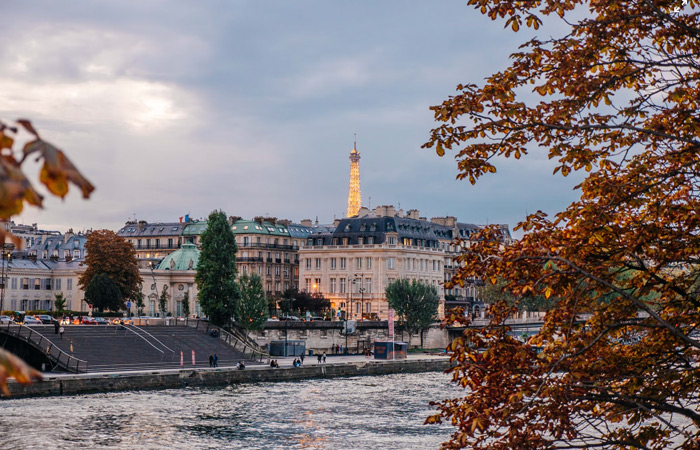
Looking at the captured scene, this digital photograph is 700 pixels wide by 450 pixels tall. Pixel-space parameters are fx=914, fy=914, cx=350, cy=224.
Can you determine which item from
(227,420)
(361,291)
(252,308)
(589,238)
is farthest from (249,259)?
(589,238)

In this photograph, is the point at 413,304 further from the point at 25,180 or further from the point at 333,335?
the point at 25,180

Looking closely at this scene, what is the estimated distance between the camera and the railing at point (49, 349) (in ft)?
198

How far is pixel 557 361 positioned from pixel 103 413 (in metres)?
38.9

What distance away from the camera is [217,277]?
86.8 m

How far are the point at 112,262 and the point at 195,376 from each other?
36.3 metres

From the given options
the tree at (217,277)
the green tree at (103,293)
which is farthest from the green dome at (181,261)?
the tree at (217,277)

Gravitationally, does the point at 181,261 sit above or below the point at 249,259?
below

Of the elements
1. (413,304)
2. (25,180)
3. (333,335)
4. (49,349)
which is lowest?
(49,349)

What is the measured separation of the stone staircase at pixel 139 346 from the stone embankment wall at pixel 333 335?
11116 millimetres

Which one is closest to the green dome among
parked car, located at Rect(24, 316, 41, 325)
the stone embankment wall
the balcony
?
the stone embankment wall

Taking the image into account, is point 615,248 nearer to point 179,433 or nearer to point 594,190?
point 594,190

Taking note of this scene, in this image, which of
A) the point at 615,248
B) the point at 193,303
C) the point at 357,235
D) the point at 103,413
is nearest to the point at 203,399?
the point at 103,413

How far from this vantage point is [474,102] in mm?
11289

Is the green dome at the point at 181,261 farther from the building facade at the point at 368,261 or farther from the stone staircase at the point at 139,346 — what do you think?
the stone staircase at the point at 139,346
